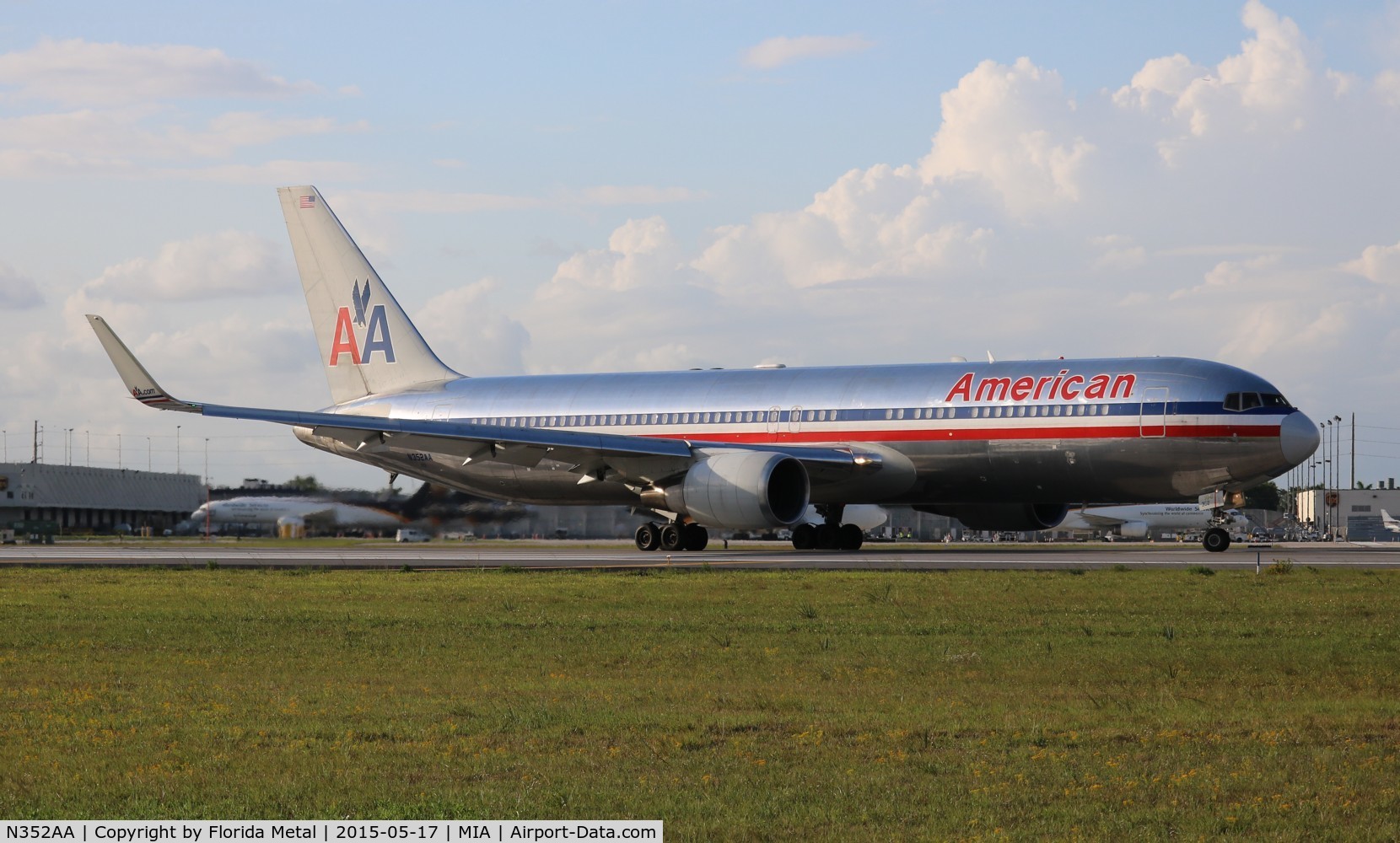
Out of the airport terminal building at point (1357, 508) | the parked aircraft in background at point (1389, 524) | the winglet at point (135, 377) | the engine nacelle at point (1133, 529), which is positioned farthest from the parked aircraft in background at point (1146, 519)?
the winglet at point (135, 377)

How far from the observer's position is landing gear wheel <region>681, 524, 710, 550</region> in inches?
1431

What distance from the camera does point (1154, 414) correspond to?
107 feet

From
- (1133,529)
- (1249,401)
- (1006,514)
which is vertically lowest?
(1133,529)

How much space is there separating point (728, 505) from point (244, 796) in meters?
25.1

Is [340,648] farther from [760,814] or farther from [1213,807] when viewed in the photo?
A: [1213,807]

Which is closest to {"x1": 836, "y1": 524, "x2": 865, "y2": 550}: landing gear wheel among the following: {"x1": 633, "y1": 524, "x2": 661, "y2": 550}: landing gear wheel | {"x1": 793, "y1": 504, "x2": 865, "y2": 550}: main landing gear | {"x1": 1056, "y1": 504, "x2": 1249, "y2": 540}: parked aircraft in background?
{"x1": 793, "y1": 504, "x2": 865, "y2": 550}: main landing gear

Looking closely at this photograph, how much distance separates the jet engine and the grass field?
291 ft

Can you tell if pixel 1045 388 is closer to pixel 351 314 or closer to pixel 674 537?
pixel 674 537

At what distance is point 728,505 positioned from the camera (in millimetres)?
32656

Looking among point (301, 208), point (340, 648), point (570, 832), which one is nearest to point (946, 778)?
point (570, 832)

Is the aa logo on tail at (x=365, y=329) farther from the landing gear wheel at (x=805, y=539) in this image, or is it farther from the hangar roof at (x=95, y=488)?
the hangar roof at (x=95, y=488)

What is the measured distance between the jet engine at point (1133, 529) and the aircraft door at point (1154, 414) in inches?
2950

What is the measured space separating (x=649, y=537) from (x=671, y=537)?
76 centimetres

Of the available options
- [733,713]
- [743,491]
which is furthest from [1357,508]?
[733,713]
